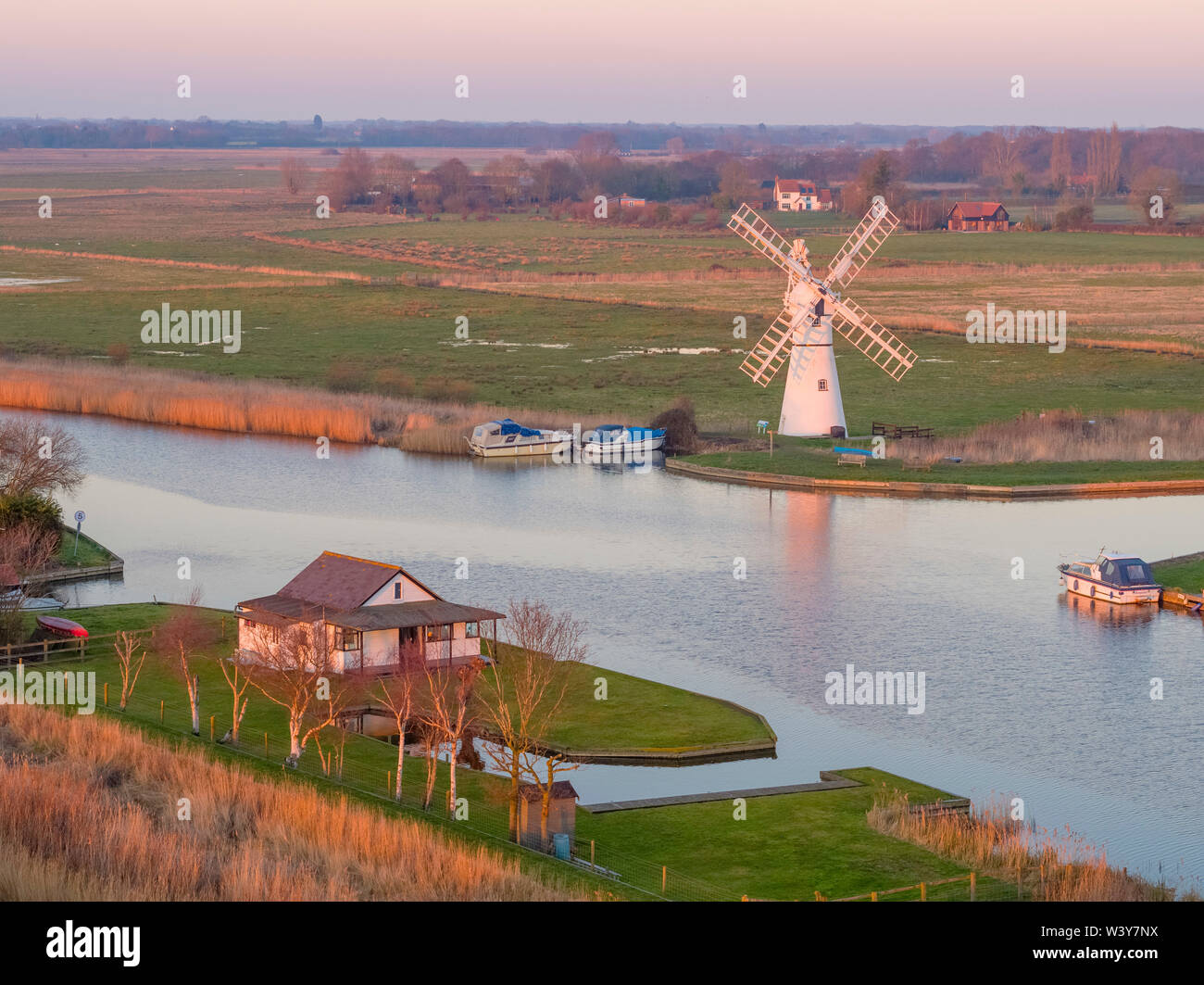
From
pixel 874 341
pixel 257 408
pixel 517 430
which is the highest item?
pixel 874 341

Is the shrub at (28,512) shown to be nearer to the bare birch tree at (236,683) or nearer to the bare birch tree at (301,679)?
the bare birch tree at (236,683)

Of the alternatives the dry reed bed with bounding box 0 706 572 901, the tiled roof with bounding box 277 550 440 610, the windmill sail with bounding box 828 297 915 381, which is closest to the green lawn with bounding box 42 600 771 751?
the tiled roof with bounding box 277 550 440 610

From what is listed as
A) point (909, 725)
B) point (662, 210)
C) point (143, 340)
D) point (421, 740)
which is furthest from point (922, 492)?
point (662, 210)

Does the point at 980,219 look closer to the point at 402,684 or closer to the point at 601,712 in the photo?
the point at 601,712

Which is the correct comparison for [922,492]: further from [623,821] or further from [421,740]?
[623,821]

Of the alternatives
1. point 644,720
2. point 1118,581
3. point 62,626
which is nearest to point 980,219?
point 1118,581
